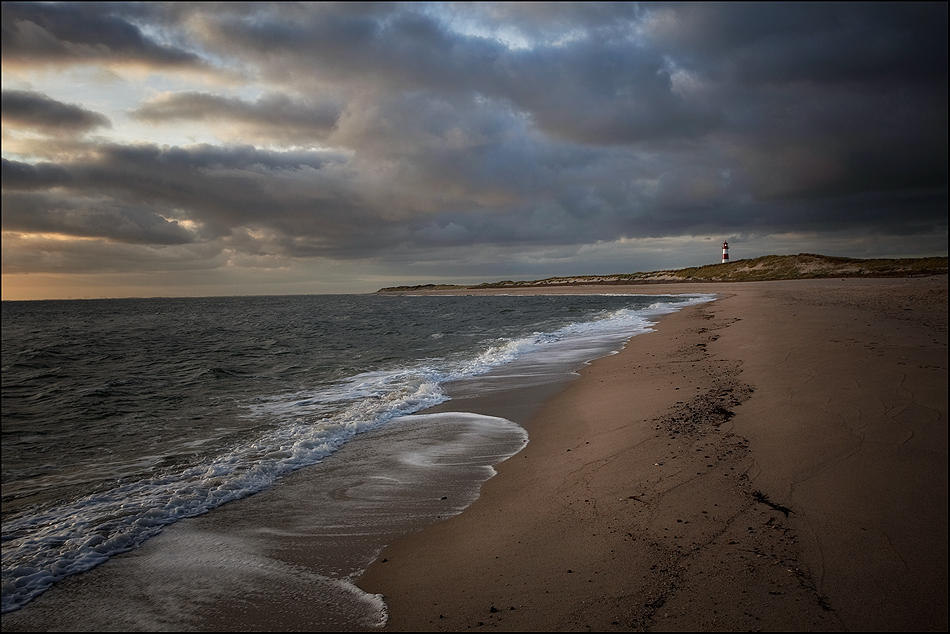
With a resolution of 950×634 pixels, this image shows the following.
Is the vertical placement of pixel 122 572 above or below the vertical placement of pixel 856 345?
below

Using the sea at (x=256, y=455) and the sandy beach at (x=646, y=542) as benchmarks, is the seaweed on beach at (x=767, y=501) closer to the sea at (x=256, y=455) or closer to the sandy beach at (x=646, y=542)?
the sandy beach at (x=646, y=542)

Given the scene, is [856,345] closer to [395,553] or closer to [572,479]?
[572,479]

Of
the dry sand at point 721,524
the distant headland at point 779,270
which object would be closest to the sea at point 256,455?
the dry sand at point 721,524

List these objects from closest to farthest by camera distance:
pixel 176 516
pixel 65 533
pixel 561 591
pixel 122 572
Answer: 1. pixel 561 591
2. pixel 122 572
3. pixel 65 533
4. pixel 176 516

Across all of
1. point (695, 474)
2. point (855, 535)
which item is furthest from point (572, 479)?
point (855, 535)

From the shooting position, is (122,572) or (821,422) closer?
(122,572)

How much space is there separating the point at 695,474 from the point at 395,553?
314cm

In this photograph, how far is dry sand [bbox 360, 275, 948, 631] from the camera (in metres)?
2.95

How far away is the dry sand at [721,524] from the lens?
2.95 meters

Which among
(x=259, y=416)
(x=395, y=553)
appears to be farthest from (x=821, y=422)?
(x=259, y=416)

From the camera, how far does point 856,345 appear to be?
8.84 meters

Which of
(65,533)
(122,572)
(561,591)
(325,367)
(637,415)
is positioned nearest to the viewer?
(561,591)

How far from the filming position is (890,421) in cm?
495

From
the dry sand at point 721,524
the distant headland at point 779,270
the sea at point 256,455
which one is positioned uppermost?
the distant headland at point 779,270
